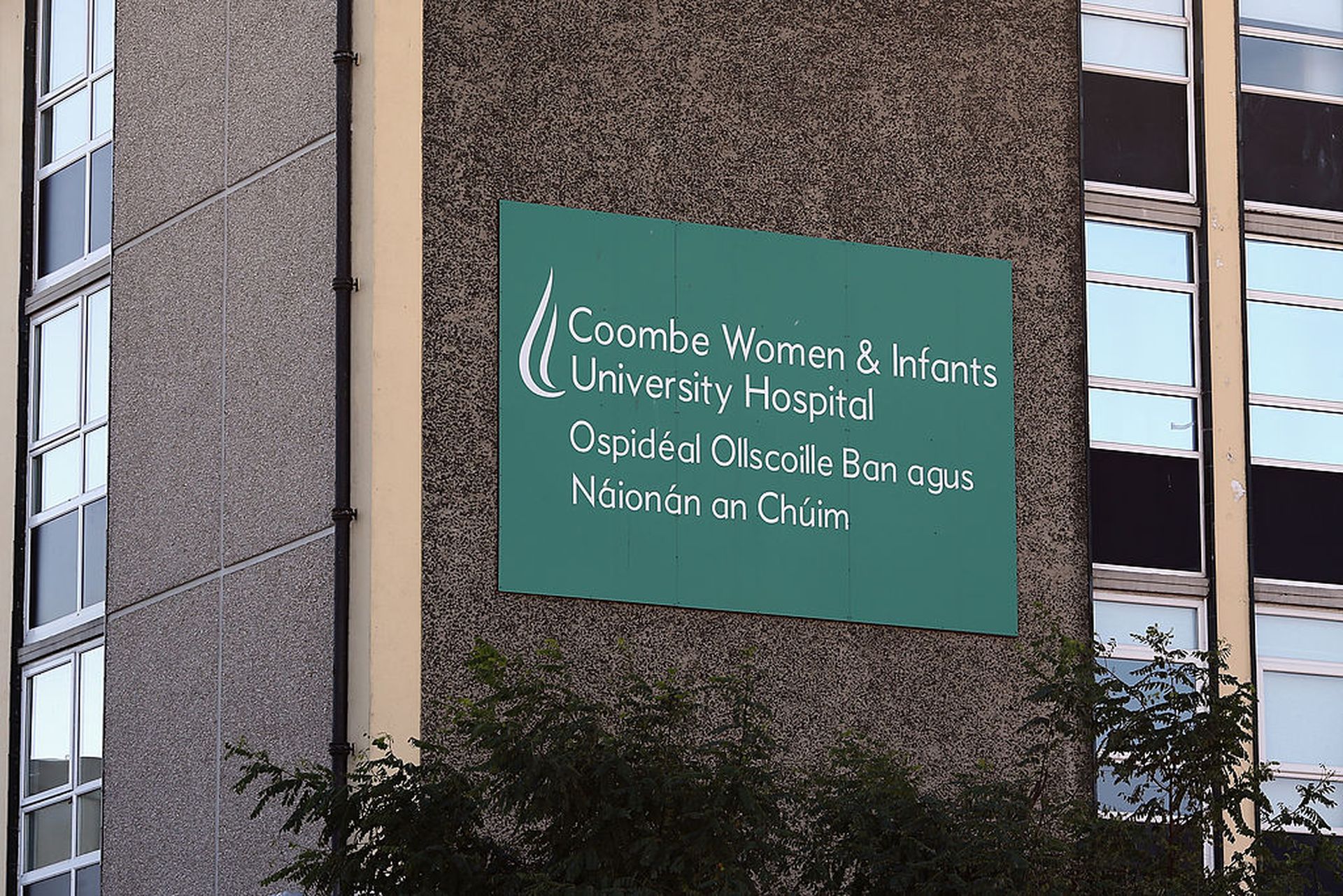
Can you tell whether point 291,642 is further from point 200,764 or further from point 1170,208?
point 1170,208

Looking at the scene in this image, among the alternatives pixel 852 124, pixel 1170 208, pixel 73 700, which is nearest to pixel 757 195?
pixel 852 124

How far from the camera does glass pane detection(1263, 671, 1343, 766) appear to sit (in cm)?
1811

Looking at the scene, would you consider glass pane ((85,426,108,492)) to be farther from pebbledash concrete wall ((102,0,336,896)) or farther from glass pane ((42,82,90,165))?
glass pane ((42,82,90,165))

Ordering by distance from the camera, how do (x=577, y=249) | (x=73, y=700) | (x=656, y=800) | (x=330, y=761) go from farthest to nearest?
(x=73, y=700), (x=577, y=249), (x=330, y=761), (x=656, y=800)

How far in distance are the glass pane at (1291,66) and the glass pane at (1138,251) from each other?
1337 millimetres

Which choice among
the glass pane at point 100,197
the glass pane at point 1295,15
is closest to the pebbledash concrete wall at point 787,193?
the glass pane at point 1295,15

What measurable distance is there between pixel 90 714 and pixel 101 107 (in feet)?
14.1

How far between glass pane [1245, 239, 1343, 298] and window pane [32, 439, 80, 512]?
8013 millimetres

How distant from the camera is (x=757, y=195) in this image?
1691 centimetres

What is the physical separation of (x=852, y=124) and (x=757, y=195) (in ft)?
2.80

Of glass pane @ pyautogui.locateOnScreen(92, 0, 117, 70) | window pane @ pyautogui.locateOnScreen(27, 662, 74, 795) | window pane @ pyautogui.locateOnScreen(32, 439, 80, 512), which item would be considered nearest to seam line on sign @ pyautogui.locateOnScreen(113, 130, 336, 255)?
window pane @ pyautogui.locateOnScreen(32, 439, 80, 512)

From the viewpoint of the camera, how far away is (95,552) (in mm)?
18375

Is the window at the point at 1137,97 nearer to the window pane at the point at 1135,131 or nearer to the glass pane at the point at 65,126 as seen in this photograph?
the window pane at the point at 1135,131

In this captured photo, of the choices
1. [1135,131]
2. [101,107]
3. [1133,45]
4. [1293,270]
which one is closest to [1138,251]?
[1135,131]
